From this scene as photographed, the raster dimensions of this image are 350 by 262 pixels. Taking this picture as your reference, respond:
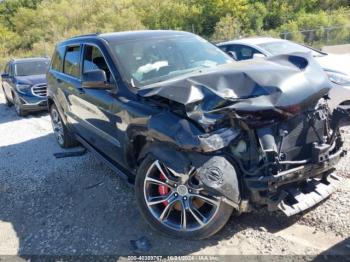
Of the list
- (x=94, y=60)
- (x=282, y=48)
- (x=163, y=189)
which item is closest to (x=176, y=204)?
(x=163, y=189)

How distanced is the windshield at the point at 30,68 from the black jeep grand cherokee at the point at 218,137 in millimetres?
8114

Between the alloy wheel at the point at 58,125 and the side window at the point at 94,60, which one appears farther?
the alloy wheel at the point at 58,125

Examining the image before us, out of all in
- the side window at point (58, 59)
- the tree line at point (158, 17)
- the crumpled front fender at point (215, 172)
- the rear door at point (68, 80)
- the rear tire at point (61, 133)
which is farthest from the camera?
the tree line at point (158, 17)

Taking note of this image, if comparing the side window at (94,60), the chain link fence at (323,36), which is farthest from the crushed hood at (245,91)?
the chain link fence at (323,36)

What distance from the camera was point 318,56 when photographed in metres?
8.09

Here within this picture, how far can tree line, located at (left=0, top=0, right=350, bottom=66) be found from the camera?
120 ft

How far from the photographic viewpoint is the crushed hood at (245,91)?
→ 328 centimetres

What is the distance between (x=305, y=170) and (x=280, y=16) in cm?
3840

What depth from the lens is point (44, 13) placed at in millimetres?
47469

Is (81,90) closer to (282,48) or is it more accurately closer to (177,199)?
(177,199)

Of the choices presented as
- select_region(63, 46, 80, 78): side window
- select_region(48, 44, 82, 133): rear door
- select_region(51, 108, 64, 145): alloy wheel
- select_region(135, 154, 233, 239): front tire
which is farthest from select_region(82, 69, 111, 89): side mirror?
select_region(51, 108, 64, 145): alloy wheel

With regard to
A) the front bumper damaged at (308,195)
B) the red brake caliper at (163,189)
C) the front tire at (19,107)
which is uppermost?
the red brake caliper at (163,189)

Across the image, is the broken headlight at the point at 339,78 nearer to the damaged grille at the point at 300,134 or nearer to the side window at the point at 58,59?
the damaged grille at the point at 300,134

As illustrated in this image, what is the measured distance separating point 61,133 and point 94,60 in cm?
233
